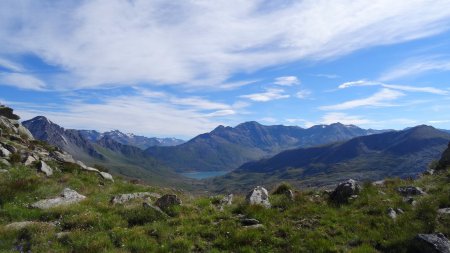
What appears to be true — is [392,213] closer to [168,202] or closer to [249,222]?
[249,222]

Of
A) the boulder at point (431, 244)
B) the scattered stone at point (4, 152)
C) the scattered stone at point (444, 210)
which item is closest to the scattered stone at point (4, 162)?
the scattered stone at point (4, 152)

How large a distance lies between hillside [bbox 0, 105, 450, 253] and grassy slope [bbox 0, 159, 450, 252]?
0.12 ft

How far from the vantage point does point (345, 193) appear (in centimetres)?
1867

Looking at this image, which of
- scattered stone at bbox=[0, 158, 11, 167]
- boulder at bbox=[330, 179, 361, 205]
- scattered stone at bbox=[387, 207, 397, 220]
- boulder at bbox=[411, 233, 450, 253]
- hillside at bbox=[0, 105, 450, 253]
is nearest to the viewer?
boulder at bbox=[411, 233, 450, 253]

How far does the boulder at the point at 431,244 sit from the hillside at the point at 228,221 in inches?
1.2

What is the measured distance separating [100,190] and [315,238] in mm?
14522

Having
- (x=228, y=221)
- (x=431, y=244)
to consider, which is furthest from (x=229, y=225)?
(x=431, y=244)

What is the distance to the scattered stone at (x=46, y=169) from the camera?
26.0 metres

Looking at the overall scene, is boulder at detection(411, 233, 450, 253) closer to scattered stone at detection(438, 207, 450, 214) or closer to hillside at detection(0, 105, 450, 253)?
hillside at detection(0, 105, 450, 253)

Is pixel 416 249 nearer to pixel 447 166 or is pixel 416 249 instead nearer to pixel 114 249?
pixel 114 249

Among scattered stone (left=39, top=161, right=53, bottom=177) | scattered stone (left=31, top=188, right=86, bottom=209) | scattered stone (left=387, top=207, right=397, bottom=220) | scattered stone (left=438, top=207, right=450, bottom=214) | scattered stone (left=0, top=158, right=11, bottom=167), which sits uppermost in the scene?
scattered stone (left=0, top=158, right=11, bottom=167)

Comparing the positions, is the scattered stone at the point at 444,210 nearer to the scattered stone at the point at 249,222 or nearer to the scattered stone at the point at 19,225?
the scattered stone at the point at 249,222

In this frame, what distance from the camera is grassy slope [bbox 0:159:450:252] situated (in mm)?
12930

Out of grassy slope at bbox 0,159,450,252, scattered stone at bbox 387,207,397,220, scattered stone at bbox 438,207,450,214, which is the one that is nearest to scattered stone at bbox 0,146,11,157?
grassy slope at bbox 0,159,450,252
